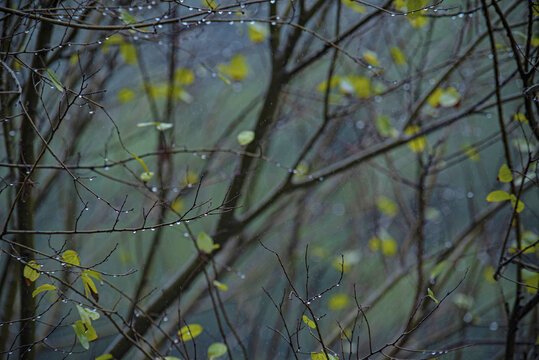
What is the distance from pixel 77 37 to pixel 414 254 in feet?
3.68

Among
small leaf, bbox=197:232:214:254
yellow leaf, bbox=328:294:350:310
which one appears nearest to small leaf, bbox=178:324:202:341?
small leaf, bbox=197:232:214:254

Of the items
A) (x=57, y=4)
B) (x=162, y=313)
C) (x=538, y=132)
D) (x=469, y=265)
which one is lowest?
(x=162, y=313)

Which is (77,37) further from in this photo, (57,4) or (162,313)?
(162,313)

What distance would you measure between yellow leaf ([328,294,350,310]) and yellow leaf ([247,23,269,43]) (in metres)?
0.69

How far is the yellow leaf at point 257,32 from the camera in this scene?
1.16 meters

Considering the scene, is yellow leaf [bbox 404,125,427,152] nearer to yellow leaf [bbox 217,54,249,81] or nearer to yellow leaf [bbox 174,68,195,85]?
yellow leaf [bbox 217,54,249,81]

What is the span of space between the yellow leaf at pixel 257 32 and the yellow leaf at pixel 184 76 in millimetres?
227

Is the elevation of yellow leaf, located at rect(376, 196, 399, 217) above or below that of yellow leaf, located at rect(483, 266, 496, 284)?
above

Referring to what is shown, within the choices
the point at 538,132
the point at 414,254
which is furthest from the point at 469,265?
the point at 538,132

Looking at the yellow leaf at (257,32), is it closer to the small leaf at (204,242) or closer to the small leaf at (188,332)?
the small leaf at (204,242)

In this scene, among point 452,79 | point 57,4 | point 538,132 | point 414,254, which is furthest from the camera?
point 414,254

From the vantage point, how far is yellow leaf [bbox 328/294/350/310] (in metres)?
1.15

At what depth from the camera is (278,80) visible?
1229mm

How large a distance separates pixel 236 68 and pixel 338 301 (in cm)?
74
